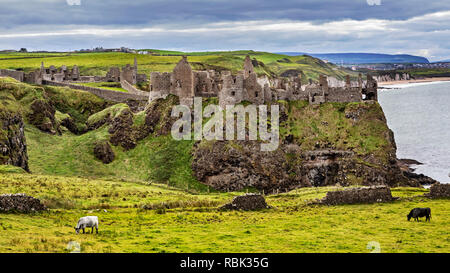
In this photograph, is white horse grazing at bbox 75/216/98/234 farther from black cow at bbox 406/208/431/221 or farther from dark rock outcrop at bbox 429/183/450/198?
dark rock outcrop at bbox 429/183/450/198

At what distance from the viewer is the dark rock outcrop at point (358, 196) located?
50.2 meters

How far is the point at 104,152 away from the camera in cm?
8950

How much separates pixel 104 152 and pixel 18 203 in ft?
172

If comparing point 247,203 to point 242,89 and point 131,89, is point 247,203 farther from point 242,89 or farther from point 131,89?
point 131,89

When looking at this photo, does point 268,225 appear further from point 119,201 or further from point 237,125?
point 237,125

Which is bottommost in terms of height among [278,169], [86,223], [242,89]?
[278,169]

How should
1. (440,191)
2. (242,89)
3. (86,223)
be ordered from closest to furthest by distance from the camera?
(86,223) → (440,191) → (242,89)

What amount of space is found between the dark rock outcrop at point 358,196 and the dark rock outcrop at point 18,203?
25.7 m

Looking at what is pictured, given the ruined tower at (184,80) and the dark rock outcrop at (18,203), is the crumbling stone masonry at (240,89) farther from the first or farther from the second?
the dark rock outcrop at (18,203)

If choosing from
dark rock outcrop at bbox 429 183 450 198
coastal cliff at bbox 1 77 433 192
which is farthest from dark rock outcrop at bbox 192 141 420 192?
dark rock outcrop at bbox 429 183 450 198

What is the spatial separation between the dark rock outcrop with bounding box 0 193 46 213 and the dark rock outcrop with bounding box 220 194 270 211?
51.0 feet

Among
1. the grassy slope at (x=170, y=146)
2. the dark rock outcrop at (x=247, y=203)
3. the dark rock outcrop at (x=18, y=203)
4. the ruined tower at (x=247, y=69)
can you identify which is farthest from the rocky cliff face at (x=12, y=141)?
the ruined tower at (x=247, y=69)

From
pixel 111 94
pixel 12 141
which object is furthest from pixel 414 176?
pixel 12 141
